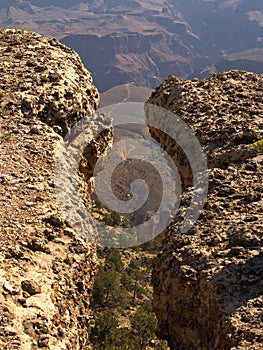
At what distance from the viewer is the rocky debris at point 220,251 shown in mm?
9773

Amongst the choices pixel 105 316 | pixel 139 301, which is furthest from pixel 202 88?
pixel 139 301

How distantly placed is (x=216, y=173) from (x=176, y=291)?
14.6ft

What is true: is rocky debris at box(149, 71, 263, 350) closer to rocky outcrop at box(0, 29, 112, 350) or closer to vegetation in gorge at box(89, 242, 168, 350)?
rocky outcrop at box(0, 29, 112, 350)

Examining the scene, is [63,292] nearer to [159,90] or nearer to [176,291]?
[176,291]

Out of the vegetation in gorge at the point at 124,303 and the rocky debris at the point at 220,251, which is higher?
the vegetation in gorge at the point at 124,303

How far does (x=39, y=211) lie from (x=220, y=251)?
195 inches

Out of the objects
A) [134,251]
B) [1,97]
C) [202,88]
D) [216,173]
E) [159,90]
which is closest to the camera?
[216,173]

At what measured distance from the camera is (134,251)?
182 feet

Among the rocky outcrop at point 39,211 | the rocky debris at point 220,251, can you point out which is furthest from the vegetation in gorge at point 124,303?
the rocky debris at point 220,251

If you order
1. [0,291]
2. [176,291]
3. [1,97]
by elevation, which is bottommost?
[0,291]

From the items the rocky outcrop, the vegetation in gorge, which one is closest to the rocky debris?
the rocky outcrop

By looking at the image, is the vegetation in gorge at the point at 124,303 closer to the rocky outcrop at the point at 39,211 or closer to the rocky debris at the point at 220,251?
the rocky outcrop at the point at 39,211

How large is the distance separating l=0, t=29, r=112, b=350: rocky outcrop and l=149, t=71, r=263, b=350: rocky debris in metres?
2.53

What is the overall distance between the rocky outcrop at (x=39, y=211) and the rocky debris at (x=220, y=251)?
2.53 metres
